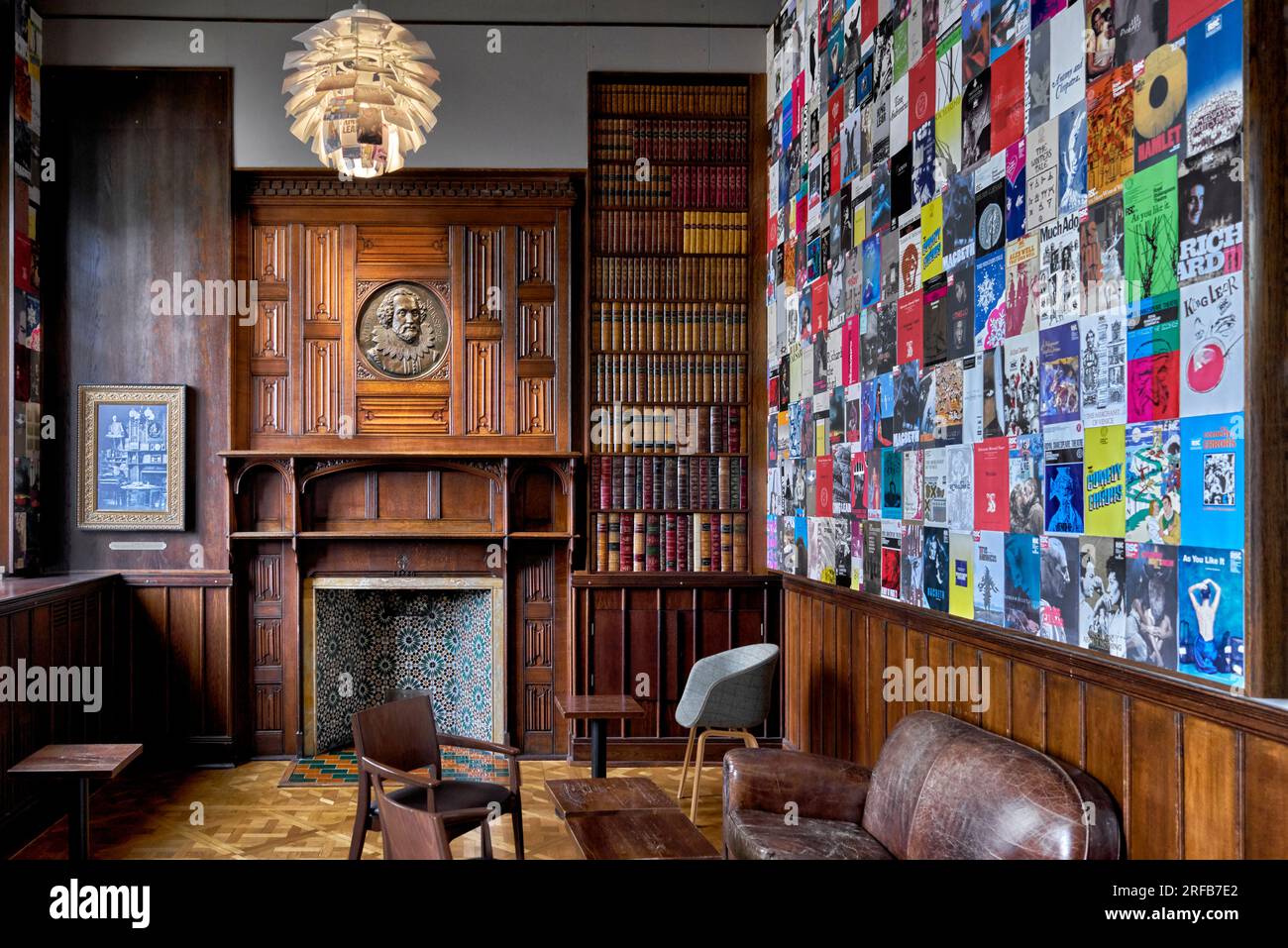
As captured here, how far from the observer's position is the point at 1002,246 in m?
3.15

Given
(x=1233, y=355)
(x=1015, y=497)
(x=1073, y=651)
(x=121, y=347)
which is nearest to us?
(x=1233, y=355)

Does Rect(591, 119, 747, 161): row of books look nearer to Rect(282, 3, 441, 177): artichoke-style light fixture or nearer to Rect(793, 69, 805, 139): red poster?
Rect(793, 69, 805, 139): red poster

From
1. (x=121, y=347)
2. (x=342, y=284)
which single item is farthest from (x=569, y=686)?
(x=121, y=347)

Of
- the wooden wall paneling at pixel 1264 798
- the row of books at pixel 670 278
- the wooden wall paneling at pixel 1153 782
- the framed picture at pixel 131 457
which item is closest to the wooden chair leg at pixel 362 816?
the wooden wall paneling at pixel 1153 782

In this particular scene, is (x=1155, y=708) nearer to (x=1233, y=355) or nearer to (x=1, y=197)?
(x=1233, y=355)

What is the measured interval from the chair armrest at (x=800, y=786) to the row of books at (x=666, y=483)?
2610mm

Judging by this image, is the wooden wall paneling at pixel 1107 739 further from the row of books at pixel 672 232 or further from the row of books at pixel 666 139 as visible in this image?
the row of books at pixel 666 139

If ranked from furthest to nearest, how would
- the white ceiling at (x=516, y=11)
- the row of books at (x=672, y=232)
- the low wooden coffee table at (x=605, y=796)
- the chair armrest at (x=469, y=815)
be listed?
the row of books at (x=672, y=232)
the white ceiling at (x=516, y=11)
the low wooden coffee table at (x=605, y=796)
the chair armrest at (x=469, y=815)

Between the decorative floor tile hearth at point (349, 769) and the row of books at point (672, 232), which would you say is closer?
the decorative floor tile hearth at point (349, 769)

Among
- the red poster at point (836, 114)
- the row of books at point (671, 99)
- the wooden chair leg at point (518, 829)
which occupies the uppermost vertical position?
the row of books at point (671, 99)

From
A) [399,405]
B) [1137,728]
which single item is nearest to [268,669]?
[399,405]

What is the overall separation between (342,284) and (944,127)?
409cm

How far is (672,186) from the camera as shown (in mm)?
6320

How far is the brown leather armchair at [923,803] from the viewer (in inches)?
96.3
